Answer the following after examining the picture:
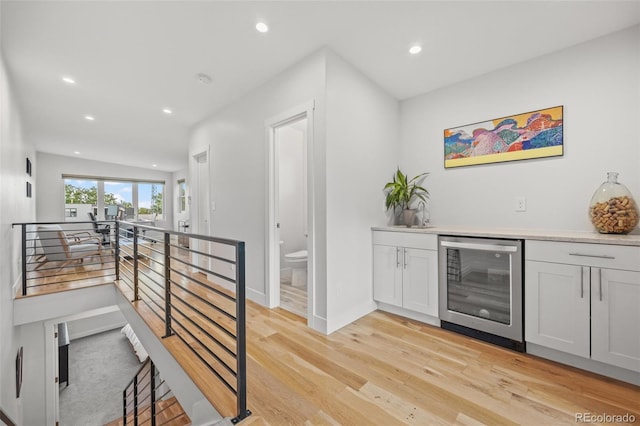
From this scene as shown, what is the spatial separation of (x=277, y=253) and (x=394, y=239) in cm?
129

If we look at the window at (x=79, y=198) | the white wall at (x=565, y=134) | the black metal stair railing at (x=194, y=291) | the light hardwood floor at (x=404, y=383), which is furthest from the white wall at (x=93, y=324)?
the white wall at (x=565, y=134)

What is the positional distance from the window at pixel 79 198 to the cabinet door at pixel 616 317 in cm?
1080

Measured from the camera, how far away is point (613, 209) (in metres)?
1.90

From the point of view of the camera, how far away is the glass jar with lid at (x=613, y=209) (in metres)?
1.88

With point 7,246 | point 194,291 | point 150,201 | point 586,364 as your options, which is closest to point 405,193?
point 586,364

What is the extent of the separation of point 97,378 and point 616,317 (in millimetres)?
7631

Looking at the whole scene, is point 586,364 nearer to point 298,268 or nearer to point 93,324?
point 298,268

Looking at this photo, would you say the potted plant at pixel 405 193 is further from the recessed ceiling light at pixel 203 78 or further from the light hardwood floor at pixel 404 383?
the recessed ceiling light at pixel 203 78

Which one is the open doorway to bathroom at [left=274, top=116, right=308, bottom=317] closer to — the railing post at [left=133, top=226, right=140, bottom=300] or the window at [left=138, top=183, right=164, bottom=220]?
the railing post at [left=133, top=226, right=140, bottom=300]

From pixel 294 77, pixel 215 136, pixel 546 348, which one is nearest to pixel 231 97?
pixel 215 136

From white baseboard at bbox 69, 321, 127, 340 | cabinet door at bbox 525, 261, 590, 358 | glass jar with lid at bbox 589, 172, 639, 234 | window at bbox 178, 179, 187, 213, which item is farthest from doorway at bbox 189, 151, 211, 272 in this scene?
window at bbox 178, 179, 187, 213

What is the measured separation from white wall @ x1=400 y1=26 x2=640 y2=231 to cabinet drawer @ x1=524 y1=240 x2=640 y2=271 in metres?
0.62

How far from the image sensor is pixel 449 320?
2.33 metres

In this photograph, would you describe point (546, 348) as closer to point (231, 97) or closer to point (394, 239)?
point (394, 239)
